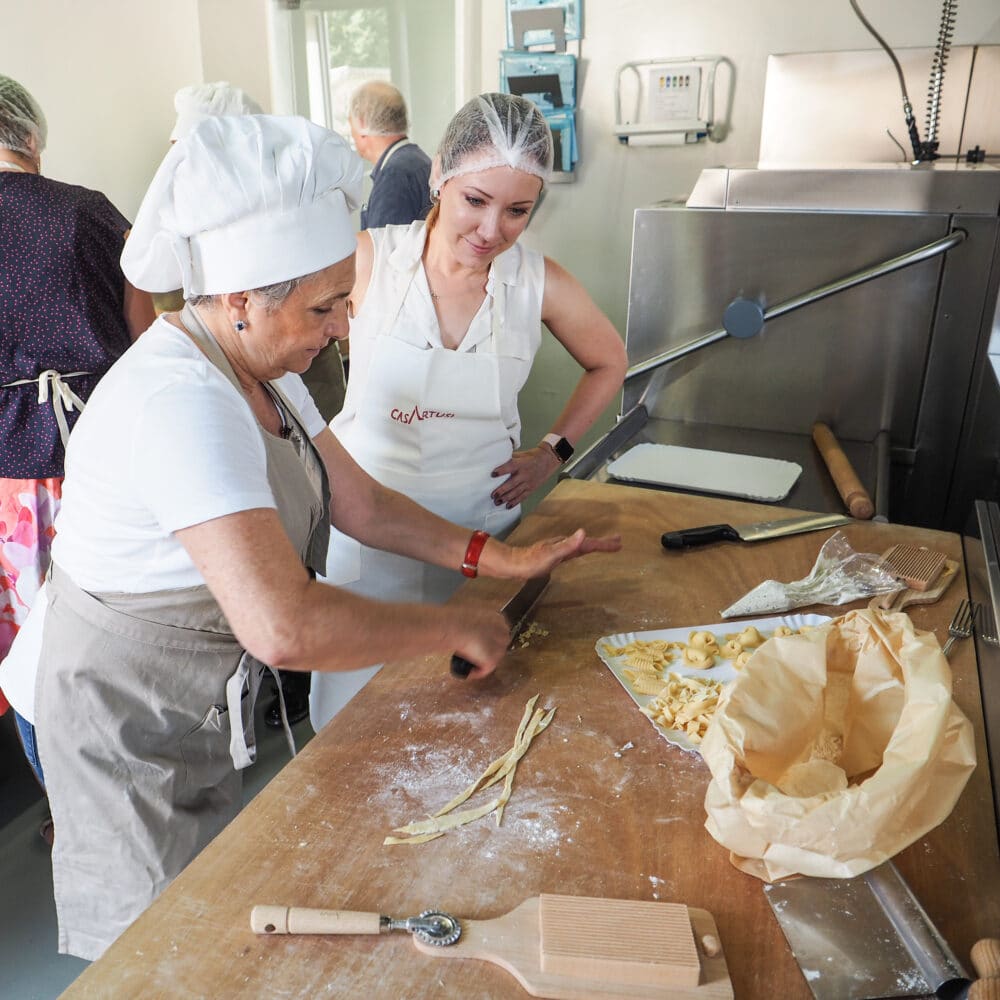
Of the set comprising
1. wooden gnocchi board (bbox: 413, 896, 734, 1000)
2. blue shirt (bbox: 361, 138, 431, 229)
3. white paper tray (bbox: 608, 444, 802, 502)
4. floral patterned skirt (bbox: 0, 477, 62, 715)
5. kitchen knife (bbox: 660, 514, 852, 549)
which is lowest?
floral patterned skirt (bbox: 0, 477, 62, 715)

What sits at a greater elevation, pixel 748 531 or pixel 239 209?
pixel 239 209

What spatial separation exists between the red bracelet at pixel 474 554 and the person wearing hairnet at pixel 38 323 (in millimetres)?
1263

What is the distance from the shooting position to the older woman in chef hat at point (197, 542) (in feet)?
3.07

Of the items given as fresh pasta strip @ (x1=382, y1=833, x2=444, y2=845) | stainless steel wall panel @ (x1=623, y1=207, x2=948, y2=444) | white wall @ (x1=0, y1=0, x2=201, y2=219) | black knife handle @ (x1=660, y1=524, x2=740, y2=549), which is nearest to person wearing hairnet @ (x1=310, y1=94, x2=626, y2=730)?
black knife handle @ (x1=660, y1=524, x2=740, y2=549)

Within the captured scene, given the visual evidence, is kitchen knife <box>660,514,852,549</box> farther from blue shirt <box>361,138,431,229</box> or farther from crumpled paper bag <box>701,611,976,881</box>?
blue shirt <box>361,138,431,229</box>

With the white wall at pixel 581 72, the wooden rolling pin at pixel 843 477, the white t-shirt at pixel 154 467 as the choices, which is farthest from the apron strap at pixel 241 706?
the white wall at pixel 581 72

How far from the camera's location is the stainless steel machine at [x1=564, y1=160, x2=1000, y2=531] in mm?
2090

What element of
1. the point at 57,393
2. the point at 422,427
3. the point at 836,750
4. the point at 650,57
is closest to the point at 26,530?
the point at 57,393

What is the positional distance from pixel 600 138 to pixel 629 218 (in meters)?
0.30

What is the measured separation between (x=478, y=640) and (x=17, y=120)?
6.07 feet

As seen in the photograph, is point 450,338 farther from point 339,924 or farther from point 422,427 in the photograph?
point 339,924

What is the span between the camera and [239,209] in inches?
39.9

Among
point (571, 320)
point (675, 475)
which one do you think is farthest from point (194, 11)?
point (675, 475)

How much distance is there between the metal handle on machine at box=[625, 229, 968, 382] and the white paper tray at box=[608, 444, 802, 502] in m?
0.38
